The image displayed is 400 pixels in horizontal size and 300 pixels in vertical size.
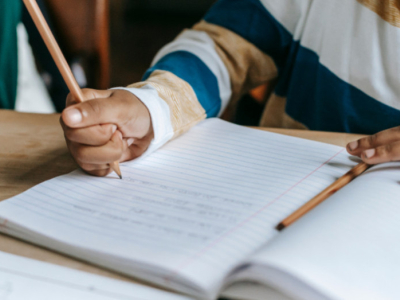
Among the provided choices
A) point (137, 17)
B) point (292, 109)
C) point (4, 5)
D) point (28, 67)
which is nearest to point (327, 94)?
point (292, 109)

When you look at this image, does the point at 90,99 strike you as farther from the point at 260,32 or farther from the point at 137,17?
the point at 137,17

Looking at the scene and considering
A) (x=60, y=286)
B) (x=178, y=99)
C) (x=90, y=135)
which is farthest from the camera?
(x=178, y=99)

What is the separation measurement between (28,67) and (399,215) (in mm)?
2634

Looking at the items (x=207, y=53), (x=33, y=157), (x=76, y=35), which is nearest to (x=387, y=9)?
(x=207, y=53)

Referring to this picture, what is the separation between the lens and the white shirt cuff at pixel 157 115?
1.43 feet

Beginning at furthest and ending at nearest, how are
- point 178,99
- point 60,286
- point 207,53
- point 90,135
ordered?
point 207,53 → point 178,99 → point 90,135 → point 60,286

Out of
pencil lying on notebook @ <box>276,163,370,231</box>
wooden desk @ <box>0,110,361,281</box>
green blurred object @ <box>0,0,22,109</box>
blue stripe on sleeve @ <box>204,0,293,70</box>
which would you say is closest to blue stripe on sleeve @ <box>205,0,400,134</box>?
blue stripe on sleeve @ <box>204,0,293,70</box>

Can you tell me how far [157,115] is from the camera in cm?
45

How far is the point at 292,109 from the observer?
0.69m

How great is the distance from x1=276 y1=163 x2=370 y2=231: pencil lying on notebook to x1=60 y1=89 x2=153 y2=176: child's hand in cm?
17

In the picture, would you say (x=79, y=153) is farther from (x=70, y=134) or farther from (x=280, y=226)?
(x=280, y=226)

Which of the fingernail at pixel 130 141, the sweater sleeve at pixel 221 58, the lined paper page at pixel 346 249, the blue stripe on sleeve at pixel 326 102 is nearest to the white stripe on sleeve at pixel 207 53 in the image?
the sweater sleeve at pixel 221 58

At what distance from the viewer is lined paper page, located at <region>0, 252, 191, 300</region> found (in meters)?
0.25

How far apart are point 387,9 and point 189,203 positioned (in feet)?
1.35
